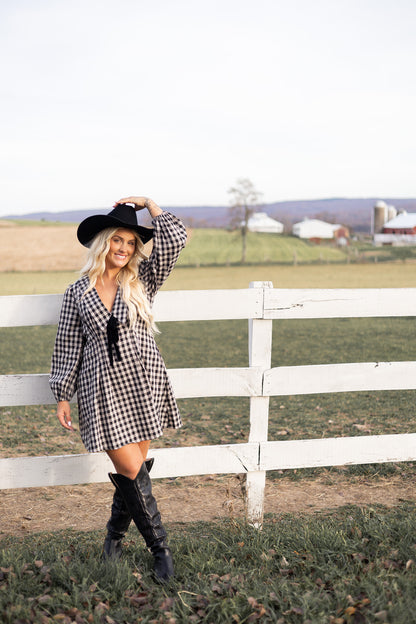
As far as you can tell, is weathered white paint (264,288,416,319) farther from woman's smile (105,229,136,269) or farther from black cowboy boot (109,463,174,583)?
black cowboy boot (109,463,174,583)

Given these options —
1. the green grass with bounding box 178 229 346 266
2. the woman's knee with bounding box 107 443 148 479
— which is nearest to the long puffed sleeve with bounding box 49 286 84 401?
the woman's knee with bounding box 107 443 148 479

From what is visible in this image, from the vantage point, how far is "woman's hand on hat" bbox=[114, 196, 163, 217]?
12.2 ft

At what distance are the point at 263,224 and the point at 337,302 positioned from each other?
243 ft

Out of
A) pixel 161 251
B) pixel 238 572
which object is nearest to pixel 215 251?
pixel 161 251

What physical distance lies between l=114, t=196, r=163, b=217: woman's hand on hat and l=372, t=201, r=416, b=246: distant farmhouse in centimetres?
8056

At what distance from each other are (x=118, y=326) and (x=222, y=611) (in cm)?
150

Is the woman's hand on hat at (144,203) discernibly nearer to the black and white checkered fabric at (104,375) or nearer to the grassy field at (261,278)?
the black and white checkered fabric at (104,375)

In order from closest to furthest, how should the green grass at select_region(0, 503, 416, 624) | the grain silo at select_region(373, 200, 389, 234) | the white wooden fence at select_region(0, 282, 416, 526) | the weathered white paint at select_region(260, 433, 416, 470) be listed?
the green grass at select_region(0, 503, 416, 624)
the white wooden fence at select_region(0, 282, 416, 526)
the weathered white paint at select_region(260, 433, 416, 470)
the grain silo at select_region(373, 200, 389, 234)

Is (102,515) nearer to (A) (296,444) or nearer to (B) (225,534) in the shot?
(B) (225,534)

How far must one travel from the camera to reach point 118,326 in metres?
3.46

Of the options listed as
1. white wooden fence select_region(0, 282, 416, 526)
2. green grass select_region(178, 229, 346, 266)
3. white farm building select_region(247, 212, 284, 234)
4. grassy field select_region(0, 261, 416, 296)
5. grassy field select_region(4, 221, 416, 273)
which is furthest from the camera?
white farm building select_region(247, 212, 284, 234)

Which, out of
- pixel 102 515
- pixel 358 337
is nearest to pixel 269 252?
pixel 358 337

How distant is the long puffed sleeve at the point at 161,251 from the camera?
12.2ft

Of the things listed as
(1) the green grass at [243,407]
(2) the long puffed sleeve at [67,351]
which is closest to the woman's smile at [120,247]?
(2) the long puffed sleeve at [67,351]
